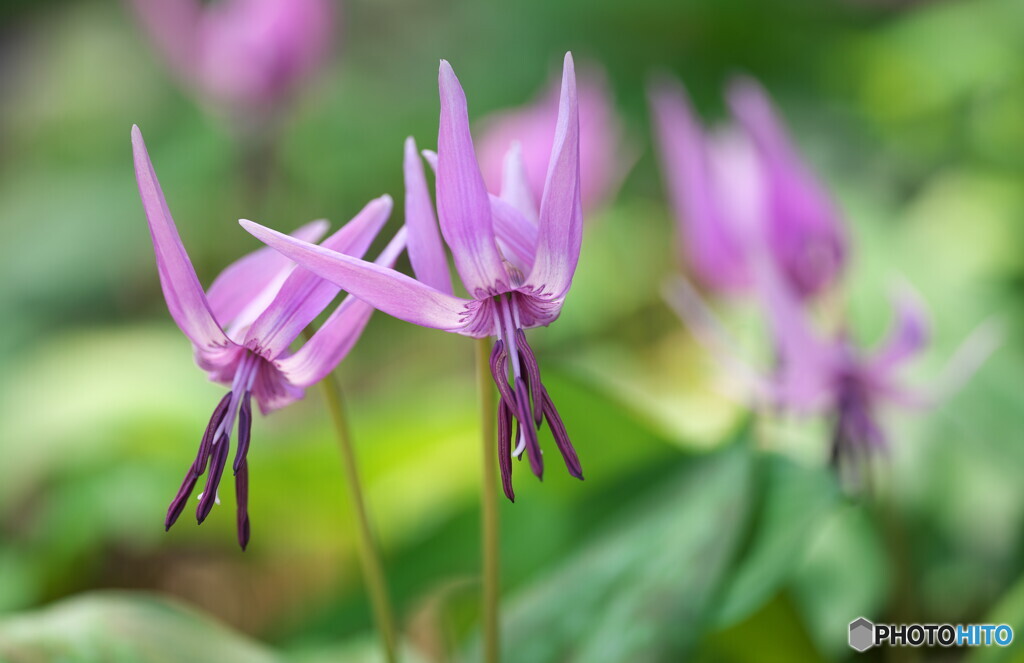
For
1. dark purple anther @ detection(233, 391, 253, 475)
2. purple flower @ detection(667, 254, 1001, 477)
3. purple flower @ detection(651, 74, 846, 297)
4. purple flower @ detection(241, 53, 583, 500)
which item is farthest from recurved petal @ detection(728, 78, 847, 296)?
dark purple anther @ detection(233, 391, 253, 475)

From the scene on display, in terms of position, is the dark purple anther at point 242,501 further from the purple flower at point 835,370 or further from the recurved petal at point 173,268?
the purple flower at point 835,370

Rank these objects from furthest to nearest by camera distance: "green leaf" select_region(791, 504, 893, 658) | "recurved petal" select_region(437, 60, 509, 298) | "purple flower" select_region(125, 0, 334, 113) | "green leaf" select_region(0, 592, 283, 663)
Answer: "purple flower" select_region(125, 0, 334, 113)
"green leaf" select_region(791, 504, 893, 658)
"green leaf" select_region(0, 592, 283, 663)
"recurved petal" select_region(437, 60, 509, 298)

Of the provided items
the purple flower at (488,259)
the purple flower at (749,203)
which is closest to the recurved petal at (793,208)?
the purple flower at (749,203)

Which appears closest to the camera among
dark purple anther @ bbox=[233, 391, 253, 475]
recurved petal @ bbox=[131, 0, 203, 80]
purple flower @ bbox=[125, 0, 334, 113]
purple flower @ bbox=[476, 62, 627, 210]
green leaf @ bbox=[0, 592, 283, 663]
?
dark purple anther @ bbox=[233, 391, 253, 475]

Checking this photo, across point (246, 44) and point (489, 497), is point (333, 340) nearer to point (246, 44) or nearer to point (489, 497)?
point (489, 497)

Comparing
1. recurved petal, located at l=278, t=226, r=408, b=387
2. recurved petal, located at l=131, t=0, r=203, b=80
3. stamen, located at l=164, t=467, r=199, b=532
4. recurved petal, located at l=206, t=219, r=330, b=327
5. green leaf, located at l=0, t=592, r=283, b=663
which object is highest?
recurved petal, located at l=131, t=0, r=203, b=80

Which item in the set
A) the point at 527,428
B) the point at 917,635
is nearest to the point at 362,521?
the point at 527,428

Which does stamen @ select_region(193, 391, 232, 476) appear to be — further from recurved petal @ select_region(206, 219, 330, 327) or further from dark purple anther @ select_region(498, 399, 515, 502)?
dark purple anther @ select_region(498, 399, 515, 502)

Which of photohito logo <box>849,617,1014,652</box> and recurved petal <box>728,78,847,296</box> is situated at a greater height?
recurved petal <box>728,78,847,296</box>
